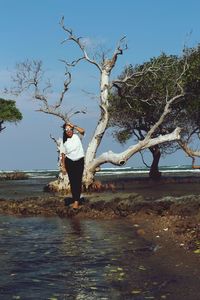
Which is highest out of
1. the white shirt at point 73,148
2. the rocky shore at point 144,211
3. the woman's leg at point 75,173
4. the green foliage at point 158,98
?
the green foliage at point 158,98

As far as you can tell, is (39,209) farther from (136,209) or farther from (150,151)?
(150,151)

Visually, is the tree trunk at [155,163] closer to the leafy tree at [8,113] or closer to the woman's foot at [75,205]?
the leafy tree at [8,113]

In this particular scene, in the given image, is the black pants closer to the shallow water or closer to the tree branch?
the shallow water

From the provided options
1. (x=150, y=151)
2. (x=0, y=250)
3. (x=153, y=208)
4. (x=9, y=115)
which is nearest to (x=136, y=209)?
(x=153, y=208)

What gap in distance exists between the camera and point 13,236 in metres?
10.3

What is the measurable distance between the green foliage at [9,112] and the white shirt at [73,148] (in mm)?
42815

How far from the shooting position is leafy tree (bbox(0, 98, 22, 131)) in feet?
185

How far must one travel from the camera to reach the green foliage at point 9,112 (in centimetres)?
5650

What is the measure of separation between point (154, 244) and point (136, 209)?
15.8 feet

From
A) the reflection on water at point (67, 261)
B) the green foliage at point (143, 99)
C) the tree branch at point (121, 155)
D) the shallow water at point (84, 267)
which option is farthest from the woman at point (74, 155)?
the green foliage at point (143, 99)

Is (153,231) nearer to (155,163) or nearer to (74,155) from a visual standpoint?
(74,155)

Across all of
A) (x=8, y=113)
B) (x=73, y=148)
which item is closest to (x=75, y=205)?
(x=73, y=148)

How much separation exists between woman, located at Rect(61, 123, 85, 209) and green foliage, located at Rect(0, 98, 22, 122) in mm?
42589

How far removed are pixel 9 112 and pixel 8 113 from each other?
25cm
